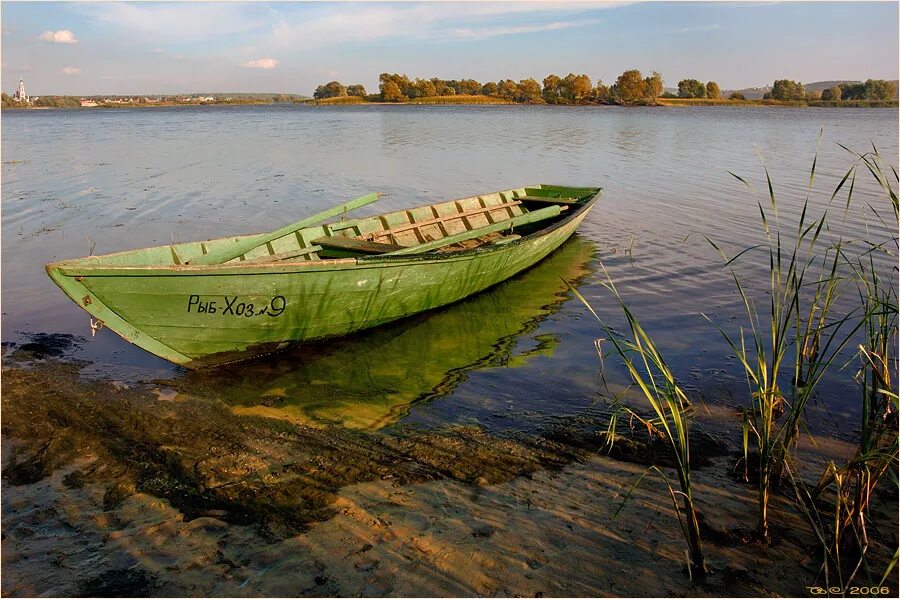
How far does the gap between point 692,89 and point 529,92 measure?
24279mm

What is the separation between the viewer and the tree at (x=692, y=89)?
298 ft

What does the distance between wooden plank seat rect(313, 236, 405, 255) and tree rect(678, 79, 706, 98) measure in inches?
3747

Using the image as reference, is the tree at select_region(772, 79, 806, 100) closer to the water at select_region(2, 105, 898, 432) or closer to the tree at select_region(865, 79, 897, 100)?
the tree at select_region(865, 79, 897, 100)

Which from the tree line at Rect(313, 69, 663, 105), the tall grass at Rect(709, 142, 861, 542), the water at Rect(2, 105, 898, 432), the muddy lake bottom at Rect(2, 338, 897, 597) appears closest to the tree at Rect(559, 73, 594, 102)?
the tree line at Rect(313, 69, 663, 105)

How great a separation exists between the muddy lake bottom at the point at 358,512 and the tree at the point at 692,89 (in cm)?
9737

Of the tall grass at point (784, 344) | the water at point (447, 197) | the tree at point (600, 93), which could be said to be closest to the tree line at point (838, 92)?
the tree at point (600, 93)

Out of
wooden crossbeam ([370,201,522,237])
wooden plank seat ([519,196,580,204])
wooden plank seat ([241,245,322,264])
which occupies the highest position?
wooden plank seat ([519,196,580,204])

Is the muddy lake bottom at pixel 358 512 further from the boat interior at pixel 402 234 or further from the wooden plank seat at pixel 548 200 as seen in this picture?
the wooden plank seat at pixel 548 200

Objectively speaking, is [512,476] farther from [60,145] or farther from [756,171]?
[60,145]

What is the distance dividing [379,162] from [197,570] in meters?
19.9

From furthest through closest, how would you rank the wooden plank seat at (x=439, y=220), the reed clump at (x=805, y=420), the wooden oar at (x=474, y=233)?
the wooden plank seat at (x=439, y=220), the wooden oar at (x=474, y=233), the reed clump at (x=805, y=420)

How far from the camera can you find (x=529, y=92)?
89.7 metres

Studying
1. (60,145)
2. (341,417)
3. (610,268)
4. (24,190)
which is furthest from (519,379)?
(60,145)

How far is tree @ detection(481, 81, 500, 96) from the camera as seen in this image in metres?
102
